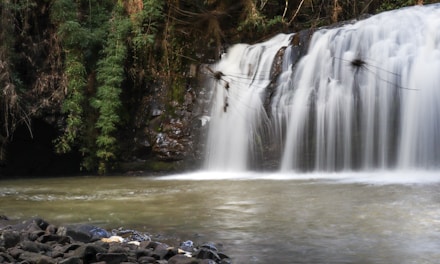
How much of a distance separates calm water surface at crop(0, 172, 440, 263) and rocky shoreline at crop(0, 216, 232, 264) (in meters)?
0.26

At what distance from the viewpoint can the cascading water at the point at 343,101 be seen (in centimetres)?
870

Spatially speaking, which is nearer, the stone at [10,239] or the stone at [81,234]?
the stone at [10,239]

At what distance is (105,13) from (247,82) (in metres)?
3.43

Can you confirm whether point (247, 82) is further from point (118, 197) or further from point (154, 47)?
point (118, 197)

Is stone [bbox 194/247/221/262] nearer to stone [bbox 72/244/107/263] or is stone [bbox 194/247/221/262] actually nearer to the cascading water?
stone [bbox 72/244/107/263]

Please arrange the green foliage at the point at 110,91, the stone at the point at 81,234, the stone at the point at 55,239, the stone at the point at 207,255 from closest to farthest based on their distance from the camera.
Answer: the stone at the point at 207,255 → the stone at the point at 55,239 → the stone at the point at 81,234 → the green foliage at the point at 110,91

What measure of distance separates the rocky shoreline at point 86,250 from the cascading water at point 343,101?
539 centimetres

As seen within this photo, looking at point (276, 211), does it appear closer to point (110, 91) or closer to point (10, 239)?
point (10, 239)

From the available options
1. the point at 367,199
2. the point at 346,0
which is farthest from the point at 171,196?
the point at 346,0

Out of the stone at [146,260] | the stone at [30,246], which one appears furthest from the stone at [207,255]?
the stone at [30,246]

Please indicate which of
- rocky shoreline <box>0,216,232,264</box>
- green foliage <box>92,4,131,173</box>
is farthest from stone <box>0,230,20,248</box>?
green foliage <box>92,4,131,173</box>

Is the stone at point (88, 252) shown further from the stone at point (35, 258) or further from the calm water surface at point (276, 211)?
the calm water surface at point (276, 211)

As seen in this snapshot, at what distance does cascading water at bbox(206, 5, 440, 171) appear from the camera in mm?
8703

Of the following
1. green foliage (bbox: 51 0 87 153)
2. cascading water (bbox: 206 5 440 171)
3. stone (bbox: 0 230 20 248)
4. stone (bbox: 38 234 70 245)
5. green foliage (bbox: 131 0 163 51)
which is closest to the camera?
→ stone (bbox: 0 230 20 248)
